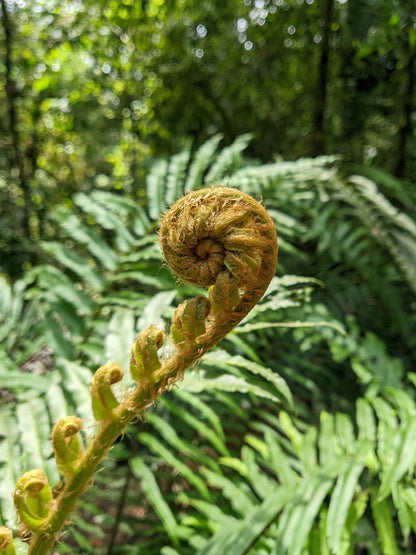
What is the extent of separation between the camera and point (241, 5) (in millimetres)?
3104

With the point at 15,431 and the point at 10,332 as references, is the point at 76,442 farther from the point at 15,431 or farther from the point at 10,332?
the point at 10,332

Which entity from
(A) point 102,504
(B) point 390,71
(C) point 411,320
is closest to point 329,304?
→ (C) point 411,320

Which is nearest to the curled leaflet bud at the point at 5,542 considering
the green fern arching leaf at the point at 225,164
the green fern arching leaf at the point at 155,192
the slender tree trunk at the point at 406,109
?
the green fern arching leaf at the point at 155,192

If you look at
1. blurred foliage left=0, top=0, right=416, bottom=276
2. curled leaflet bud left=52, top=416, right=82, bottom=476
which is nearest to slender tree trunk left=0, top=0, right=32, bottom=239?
blurred foliage left=0, top=0, right=416, bottom=276

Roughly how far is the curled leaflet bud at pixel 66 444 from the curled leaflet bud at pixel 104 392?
0.03 m

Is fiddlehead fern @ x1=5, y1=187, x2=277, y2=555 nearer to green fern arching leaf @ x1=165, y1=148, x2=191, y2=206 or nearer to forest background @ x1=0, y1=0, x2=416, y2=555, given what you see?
forest background @ x1=0, y1=0, x2=416, y2=555

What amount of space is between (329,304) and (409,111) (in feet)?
5.06

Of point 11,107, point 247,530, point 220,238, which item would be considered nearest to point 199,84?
point 11,107

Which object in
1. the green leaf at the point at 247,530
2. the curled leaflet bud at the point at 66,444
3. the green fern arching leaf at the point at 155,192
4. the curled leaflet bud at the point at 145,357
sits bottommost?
the green leaf at the point at 247,530

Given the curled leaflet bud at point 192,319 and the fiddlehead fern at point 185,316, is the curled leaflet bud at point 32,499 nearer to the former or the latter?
the fiddlehead fern at point 185,316

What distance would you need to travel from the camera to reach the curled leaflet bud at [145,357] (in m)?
0.49

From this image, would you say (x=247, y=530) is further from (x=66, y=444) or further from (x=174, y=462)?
(x=66, y=444)

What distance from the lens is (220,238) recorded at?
18.9 inches

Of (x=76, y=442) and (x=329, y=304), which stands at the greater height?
(x=76, y=442)
